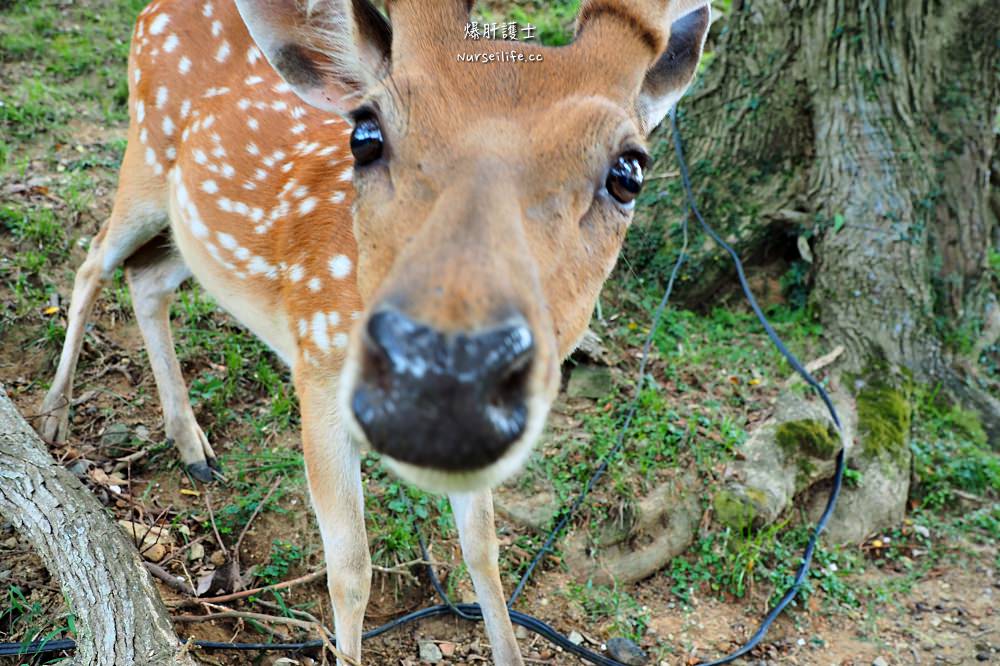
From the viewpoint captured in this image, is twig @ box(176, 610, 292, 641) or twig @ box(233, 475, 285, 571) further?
twig @ box(233, 475, 285, 571)

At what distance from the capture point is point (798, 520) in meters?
4.07

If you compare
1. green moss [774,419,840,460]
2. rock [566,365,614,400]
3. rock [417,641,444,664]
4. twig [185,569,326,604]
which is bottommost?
rock [417,641,444,664]

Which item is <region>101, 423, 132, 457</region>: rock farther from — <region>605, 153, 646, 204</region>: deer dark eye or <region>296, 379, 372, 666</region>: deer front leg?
<region>605, 153, 646, 204</region>: deer dark eye

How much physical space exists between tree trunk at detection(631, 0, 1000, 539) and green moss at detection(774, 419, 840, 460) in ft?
0.20

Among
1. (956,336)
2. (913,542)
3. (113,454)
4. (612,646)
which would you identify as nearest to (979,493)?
(913,542)

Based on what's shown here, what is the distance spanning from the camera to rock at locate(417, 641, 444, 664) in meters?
3.28

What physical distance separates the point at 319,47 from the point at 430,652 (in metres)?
2.28

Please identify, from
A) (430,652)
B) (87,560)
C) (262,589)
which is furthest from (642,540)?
(87,560)

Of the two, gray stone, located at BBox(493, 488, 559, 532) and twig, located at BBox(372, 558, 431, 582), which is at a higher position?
gray stone, located at BBox(493, 488, 559, 532)

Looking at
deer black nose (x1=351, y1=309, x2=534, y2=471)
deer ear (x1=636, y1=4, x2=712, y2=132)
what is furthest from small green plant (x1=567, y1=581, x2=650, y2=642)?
deer black nose (x1=351, y1=309, x2=534, y2=471)

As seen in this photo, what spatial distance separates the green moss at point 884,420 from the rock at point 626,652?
1710 mm

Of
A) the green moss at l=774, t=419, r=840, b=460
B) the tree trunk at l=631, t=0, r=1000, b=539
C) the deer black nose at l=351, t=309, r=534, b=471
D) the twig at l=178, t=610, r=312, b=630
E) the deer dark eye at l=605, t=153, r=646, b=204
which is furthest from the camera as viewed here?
the tree trunk at l=631, t=0, r=1000, b=539

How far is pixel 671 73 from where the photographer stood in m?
2.67

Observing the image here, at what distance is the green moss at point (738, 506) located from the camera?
3863 mm
